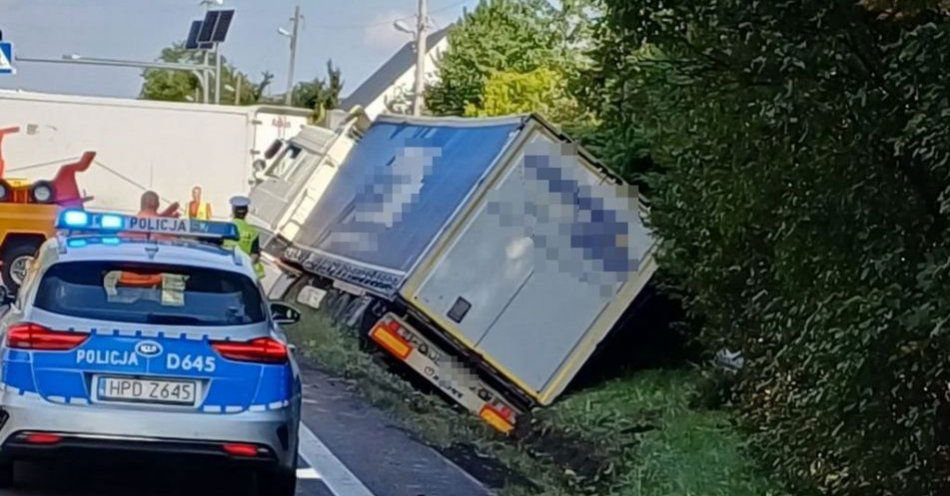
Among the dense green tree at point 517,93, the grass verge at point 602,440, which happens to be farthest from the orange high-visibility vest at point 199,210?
the grass verge at point 602,440

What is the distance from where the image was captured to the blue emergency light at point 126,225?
33.0ft

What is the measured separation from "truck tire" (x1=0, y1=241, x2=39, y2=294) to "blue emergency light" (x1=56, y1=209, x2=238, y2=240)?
13.3 meters

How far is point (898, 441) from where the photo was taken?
634 centimetres

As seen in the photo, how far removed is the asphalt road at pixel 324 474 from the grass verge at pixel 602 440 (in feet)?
1.14

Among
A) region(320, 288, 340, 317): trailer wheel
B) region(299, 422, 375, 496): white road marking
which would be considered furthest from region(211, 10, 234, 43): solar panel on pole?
region(299, 422, 375, 496): white road marking

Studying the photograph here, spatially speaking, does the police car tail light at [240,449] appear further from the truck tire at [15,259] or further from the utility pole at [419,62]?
the utility pole at [419,62]

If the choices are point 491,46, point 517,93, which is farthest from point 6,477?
point 491,46

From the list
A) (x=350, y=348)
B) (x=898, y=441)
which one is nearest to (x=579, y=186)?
(x=350, y=348)

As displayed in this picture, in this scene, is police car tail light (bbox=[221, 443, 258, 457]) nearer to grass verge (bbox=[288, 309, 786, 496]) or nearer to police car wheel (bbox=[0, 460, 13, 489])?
police car wheel (bbox=[0, 460, 13, 489])

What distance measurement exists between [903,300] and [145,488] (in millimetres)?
5395

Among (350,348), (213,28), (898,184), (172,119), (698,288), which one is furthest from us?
(213,28)

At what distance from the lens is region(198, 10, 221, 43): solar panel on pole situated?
1949 inches

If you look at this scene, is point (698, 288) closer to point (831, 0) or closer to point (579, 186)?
point (831, 0)

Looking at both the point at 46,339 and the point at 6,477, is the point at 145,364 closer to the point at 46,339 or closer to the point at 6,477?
the point at 46,339
